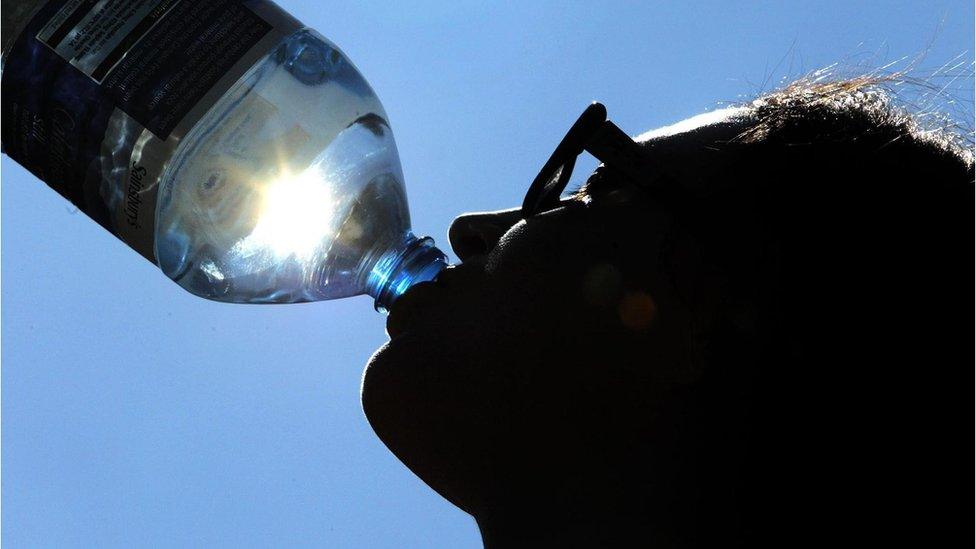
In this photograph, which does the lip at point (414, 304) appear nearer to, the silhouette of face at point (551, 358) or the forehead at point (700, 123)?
the silhouette of face at point (551, 358)

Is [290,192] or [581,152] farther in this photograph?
[290,192]

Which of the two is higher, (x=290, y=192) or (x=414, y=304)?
(x=290, y=192)

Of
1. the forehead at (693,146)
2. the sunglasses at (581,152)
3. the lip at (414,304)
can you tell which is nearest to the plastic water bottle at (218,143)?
the lip at (414,304)

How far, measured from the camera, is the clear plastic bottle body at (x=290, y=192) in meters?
1.64

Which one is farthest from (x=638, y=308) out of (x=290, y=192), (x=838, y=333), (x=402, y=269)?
(x=290, y=192)

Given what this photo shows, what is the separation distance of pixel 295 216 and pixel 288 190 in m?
0.06

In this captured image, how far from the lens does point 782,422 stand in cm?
119

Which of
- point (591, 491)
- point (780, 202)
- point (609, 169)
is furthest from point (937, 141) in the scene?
point (591, 491)

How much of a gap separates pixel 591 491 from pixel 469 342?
0.87 feet

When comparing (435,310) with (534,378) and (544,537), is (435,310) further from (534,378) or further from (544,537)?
(544,537)

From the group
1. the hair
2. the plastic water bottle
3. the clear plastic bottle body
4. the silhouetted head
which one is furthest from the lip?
the hair

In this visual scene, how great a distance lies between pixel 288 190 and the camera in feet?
5.61

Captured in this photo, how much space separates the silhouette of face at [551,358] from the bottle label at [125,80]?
53cm

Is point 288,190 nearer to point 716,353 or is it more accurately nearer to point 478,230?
point 478,230
